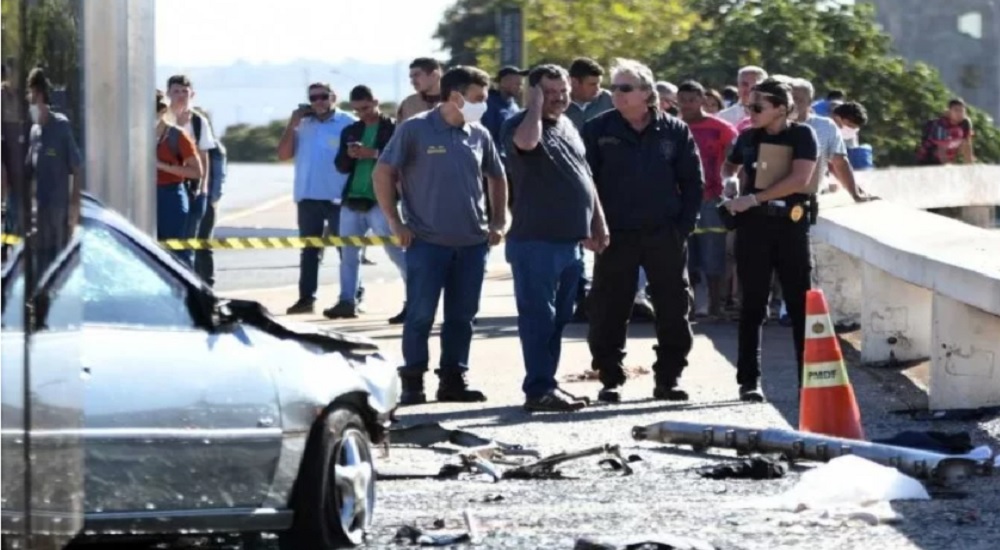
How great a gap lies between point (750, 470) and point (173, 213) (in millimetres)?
7899

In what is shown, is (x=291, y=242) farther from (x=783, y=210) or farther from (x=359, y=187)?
(x=783, y=210)

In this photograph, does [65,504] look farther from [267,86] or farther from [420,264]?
[267,86]

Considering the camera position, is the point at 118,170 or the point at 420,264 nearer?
the point at 118,170

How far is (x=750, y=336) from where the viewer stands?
1362 centimetres

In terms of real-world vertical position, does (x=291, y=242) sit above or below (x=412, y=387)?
above

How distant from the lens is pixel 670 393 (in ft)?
45.2

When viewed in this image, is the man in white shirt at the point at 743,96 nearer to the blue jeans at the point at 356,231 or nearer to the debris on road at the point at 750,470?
→ the blue jeans at the point at 356,231

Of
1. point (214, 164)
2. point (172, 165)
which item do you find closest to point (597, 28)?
point (214, 164)

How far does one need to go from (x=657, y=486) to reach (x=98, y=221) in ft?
10.9

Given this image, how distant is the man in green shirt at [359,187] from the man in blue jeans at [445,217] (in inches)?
183

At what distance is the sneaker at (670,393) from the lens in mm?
13734

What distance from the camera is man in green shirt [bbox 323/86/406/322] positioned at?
18.6 metres

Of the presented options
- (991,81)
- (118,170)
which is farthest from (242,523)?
(991,81)

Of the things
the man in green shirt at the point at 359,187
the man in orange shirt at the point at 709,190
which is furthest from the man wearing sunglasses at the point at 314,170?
the man in orange shirt at the point at 709,190
